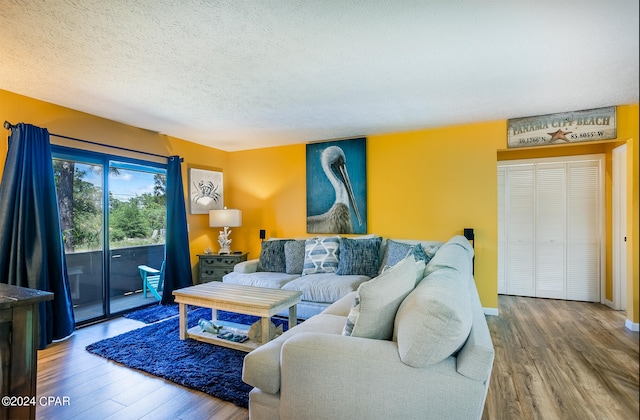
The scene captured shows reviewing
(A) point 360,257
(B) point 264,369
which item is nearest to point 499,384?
(B) point 264,369

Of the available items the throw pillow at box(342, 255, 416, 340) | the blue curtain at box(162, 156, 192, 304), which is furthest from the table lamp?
the throw pillow at box(342, 255, 416, 340)

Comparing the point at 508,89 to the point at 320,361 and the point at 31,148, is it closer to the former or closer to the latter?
the point at 320,361

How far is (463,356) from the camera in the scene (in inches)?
51.7

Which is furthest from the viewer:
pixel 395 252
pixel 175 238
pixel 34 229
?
pixel 175 238

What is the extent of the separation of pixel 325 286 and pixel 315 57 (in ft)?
7.12

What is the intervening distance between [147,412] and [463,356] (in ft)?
6.02

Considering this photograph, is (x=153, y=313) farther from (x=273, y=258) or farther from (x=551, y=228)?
(x=551, y=228)

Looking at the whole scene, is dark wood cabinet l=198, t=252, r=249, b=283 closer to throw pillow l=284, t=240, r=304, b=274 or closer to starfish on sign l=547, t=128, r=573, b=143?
throw pillow l=284, t=240, r=304, b=274

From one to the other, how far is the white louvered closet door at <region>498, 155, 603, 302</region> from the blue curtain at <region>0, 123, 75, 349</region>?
520 cm

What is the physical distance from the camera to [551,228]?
169 inches

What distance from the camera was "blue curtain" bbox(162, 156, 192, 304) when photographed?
13.8ft

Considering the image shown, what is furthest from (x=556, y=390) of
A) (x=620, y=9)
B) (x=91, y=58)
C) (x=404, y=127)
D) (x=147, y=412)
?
(x=91, y=58)

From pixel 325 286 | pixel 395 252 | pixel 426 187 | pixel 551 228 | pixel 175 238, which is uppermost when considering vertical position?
pixel 426 187

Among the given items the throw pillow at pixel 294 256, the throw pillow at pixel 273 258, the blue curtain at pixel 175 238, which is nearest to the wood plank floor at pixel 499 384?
the blue curtain at pixel 175 238
